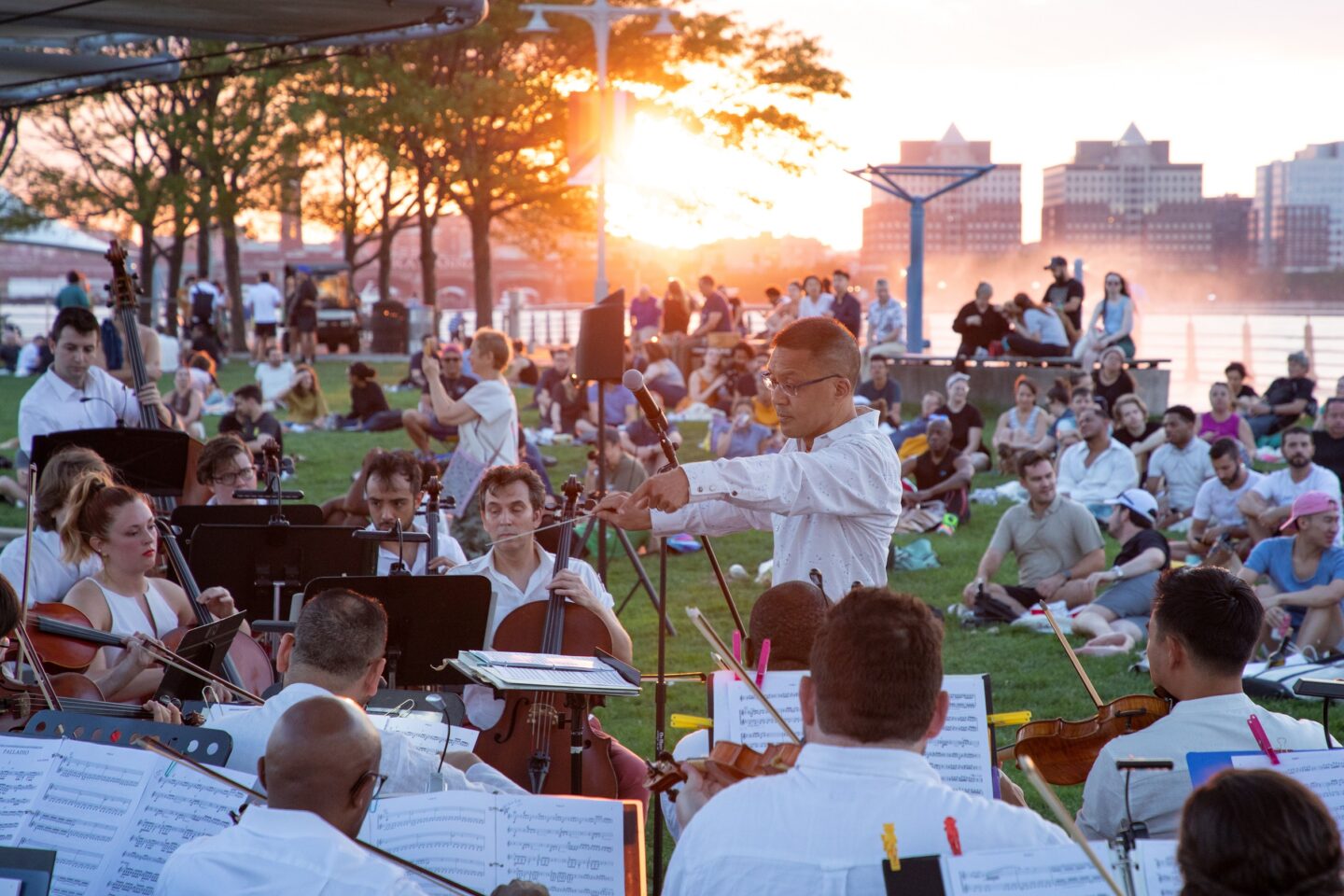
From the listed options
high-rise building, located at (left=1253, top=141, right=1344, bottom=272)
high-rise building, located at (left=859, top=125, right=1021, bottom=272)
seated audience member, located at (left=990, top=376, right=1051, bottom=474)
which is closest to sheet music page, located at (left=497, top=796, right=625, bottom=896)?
seated audience member, located at (left=990, top=376, right=1051, bottom=474)

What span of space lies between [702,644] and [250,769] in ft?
15.7

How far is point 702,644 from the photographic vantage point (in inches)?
318

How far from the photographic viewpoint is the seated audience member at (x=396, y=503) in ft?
20.0

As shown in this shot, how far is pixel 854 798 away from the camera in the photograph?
2488 millimetres

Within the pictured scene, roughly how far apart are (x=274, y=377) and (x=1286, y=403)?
1267 centimetres

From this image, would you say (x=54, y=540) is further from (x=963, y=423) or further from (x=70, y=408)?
(x=963, y=423)

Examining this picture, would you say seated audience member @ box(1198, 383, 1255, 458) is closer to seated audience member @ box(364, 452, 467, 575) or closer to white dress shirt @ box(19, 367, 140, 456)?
seated audience member @ box(364, 452, 467, 575)

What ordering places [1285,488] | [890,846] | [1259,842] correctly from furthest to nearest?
1. [1285,488]
2. [890,846]
3. [1259,842]

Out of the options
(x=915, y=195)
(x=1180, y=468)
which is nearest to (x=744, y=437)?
(x=1180, y=468)

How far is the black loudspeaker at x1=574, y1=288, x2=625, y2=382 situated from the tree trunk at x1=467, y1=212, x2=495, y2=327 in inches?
828

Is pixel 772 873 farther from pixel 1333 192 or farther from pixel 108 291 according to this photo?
pixel 1333 192

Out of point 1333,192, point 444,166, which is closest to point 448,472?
point 444,166

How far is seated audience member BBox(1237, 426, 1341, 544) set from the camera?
916 centimetres

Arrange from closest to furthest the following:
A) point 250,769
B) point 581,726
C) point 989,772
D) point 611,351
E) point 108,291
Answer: point 989,772 → point 250,769 → point 581,726 → point 611,351 → point 108,291
